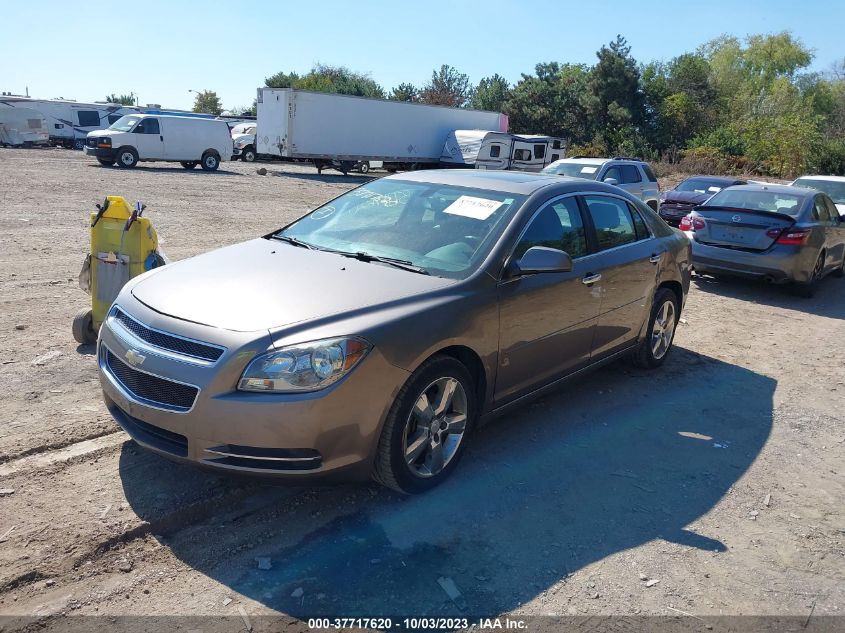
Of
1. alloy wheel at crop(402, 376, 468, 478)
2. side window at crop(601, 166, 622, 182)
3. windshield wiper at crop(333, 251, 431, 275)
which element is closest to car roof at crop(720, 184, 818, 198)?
side window at crop(601, 166, 622, 182)

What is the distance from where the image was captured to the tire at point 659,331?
617cm

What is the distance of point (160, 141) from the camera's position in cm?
2739

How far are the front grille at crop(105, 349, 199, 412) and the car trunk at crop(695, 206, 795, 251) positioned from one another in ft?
29.6

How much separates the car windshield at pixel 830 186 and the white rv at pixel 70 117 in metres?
38.2

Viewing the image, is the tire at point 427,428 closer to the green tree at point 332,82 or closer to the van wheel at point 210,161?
the van wheel at point 210,161

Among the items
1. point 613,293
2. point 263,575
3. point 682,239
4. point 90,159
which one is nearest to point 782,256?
point 682,239

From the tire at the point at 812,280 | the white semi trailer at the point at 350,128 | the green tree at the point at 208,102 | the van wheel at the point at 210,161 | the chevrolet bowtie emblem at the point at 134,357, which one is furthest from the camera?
the green tree at the point at 208,102

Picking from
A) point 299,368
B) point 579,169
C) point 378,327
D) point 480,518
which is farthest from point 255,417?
point 579,169

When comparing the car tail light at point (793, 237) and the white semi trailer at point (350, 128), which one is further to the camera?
the white semi trailer at point (350, 128)

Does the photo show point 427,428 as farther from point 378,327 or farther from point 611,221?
point 611,221

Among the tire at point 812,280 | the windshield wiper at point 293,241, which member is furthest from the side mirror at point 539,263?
the tire at point 812,280

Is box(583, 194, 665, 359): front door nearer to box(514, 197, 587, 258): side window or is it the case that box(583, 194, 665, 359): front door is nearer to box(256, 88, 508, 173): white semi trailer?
box(514, 197, 587, 258): side window

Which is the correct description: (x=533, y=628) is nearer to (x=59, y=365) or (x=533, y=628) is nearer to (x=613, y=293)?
(x=613, y=293)

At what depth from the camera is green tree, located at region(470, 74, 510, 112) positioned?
5509 cm
